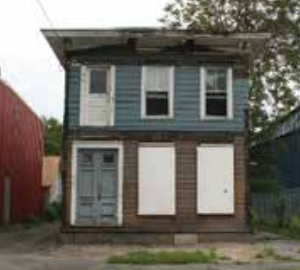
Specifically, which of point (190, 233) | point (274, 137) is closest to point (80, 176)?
point (190, 233)

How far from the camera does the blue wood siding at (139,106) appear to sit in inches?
1169

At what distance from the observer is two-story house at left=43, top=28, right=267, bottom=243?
29.4 meters

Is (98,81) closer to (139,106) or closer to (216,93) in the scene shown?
(139,106)

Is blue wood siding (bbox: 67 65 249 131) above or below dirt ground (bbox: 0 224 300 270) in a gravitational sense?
above

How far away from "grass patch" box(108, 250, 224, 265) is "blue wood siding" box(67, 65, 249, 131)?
5.84 meters

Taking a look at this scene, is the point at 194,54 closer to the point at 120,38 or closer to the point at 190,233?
the point at 120,38

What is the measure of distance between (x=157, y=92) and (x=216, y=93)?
192 centimetres

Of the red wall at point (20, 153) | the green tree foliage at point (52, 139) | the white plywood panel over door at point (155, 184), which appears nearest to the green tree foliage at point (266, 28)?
the red wall at point (20, 153)

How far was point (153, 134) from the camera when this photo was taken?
29.6 metres

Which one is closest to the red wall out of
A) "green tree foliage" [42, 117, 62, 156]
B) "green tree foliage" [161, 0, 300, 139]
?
"green tree foliage" [161, 0, 300, 139]

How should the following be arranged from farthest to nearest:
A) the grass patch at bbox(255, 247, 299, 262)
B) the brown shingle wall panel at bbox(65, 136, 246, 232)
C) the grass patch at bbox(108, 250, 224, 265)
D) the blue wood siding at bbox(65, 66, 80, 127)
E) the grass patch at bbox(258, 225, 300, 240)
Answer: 1. the grass patch at bbox(258, 225, 300, 240)
2. the blue wood siding at bbox(65, 66, 80, 127)
3. the brown shingle wall panel at bbox(65, 136, 246, 232)
4. the grass patch at bbox(255, 247, 299, 262)
5. the grass patch at bbox(108, 250, 224, 265)

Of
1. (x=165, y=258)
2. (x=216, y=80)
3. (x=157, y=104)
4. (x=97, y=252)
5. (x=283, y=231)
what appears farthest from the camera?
(x=283, y=231)

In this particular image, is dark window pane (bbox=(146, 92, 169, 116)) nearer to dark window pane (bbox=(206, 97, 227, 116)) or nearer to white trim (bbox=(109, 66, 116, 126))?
white trim (bbox=(109, 66, 116, 126))

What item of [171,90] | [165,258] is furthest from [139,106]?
[165,258]
